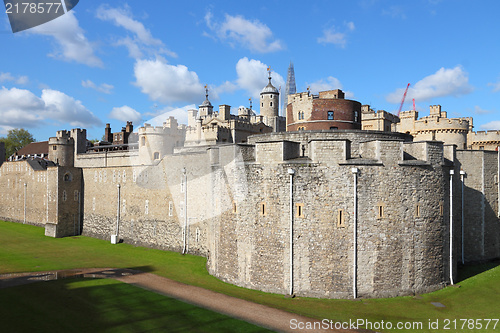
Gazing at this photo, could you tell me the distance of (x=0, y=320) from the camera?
17.2m

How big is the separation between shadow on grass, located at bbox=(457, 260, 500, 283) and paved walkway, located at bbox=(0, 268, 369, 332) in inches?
538

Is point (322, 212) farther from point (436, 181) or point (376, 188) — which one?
point (436, 181)

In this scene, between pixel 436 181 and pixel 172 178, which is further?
pixel 172 178

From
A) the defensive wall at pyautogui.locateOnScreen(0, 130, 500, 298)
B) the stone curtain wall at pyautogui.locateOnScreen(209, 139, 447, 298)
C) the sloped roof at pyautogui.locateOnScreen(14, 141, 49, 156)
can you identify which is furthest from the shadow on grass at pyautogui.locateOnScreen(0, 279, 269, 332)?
the sloped roof at pyautogui.locateOnScreen(14, 141, 49, 156)

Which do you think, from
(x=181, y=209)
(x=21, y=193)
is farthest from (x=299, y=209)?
(x=21, y=193)

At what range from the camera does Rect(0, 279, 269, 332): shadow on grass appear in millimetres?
16469

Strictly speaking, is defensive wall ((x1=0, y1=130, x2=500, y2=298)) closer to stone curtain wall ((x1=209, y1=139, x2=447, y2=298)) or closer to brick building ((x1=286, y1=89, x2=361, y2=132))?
stone curtain wall ((x1=209, y1=139, x2=447, y2=298))

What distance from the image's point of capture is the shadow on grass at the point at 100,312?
54.0 feet

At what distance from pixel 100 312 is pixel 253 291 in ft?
26.3

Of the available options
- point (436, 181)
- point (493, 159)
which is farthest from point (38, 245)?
point (493, 159)

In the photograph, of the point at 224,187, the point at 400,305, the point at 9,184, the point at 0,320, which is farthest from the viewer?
the point at 9,184

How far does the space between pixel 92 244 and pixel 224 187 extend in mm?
20715

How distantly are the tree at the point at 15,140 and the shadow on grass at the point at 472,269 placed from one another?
103 metres

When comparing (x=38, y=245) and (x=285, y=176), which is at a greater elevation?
(x=285, y=176)
